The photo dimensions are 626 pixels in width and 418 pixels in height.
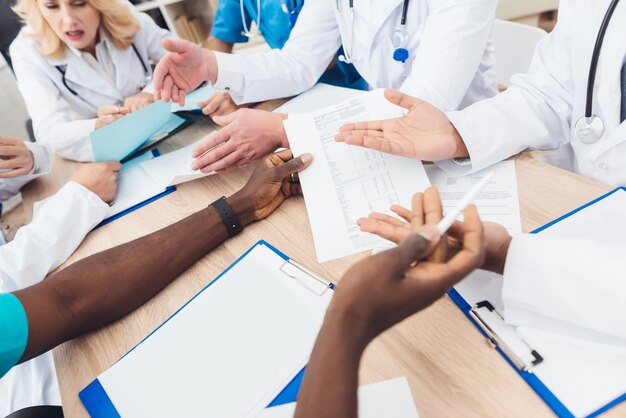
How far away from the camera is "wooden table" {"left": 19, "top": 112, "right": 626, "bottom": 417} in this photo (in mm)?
441

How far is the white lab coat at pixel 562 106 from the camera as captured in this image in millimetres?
634

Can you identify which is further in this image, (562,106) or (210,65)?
(210,65)

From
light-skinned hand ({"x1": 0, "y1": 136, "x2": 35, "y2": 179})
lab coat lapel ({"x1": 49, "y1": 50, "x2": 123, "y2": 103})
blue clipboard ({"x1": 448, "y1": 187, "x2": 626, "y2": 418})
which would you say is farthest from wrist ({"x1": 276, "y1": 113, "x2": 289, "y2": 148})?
lab coat lapel ({"x1": 49, "y1": 50, "x2": 123, "y2": 103})

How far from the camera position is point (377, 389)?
1.53 ft

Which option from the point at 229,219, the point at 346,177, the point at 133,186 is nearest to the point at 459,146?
the point at 346,177

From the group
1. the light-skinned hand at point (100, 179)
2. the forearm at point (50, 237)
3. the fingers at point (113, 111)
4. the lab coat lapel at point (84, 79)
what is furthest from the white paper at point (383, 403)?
the lab coat lapel at point (84, 79)

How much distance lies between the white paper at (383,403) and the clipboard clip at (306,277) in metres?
0.15

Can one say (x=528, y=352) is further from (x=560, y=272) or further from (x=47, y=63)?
(x=47, y=63)

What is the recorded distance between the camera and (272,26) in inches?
55.2

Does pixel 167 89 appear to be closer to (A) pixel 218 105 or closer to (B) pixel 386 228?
(A) pixel 218 105

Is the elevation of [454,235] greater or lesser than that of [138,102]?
lesser

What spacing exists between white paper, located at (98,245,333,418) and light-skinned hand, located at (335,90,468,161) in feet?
0.87

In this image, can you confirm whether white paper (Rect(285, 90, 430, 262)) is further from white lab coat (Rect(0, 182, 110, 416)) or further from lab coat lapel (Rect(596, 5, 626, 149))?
white lab coat (Rect(0, 182, 110, 416))

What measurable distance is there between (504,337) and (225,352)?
374 mm
